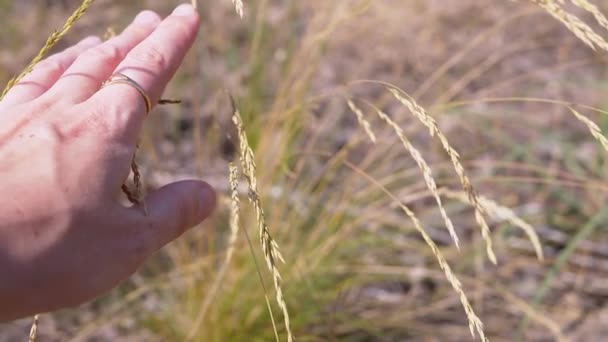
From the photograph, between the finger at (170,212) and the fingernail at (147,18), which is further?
the fingernail at (147,18)

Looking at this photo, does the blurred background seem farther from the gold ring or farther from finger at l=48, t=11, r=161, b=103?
the gold ring

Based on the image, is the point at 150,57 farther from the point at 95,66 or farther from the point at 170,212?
the point at 170,212

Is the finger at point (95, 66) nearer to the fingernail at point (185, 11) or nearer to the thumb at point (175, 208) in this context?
the fingernail at point (185, 11)

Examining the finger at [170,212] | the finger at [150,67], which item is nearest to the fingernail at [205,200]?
the finger at [170,212]

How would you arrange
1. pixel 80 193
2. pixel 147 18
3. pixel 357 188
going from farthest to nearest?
pixel 357 188 < pixel 147 18 < pixel 80 193

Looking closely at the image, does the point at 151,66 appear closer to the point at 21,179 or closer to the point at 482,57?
the point at 21,179

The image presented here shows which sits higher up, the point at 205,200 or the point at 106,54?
the point at 106,54

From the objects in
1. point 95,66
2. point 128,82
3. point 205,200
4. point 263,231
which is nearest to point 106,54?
point 95,66

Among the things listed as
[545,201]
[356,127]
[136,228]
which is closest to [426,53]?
[356,127]
